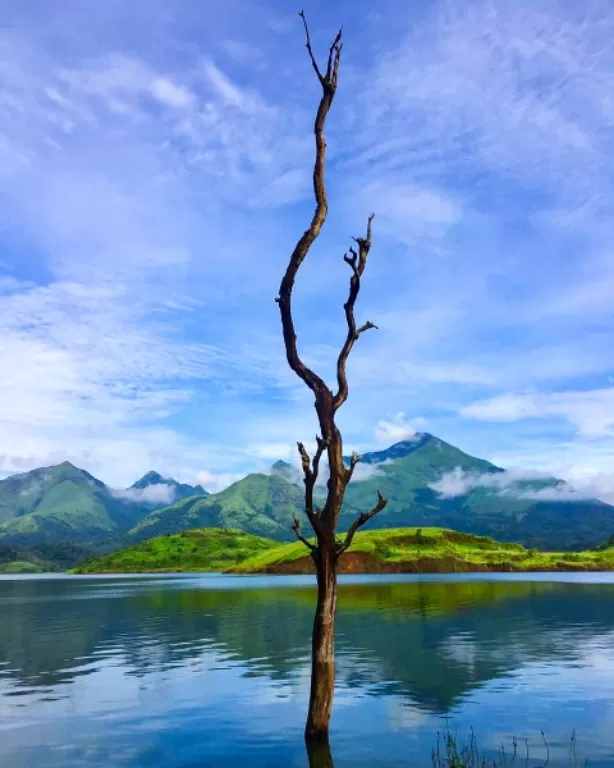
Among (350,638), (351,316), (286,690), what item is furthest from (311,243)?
(350,638)

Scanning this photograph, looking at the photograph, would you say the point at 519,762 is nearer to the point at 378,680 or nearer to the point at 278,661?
the point at 378,680

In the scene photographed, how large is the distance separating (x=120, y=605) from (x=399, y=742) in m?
103

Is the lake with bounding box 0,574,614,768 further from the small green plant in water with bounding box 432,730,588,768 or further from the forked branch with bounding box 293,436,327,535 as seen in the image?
the forked branch with bounding box 293,436,327,535

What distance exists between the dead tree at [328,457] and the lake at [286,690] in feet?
9.78

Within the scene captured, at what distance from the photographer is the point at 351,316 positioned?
29500mm

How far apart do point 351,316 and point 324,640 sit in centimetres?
1238

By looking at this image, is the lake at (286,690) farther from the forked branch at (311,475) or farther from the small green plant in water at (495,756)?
the forked branch at (311,475)

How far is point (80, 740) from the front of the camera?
30.6m

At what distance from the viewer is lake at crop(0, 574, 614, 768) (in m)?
29.0

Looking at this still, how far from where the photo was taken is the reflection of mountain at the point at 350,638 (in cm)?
4744

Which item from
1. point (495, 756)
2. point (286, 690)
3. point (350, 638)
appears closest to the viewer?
point (495, 756)

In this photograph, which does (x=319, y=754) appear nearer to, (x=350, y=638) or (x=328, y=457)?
(x=328, y=457)

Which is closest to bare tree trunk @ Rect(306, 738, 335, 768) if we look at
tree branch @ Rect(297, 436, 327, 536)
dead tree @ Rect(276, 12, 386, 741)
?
dead tree @ Rect(276, 12, 386, 741)

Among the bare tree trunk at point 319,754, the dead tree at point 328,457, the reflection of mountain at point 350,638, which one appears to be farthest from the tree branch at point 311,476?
the reflection of mountain at point 350,638
